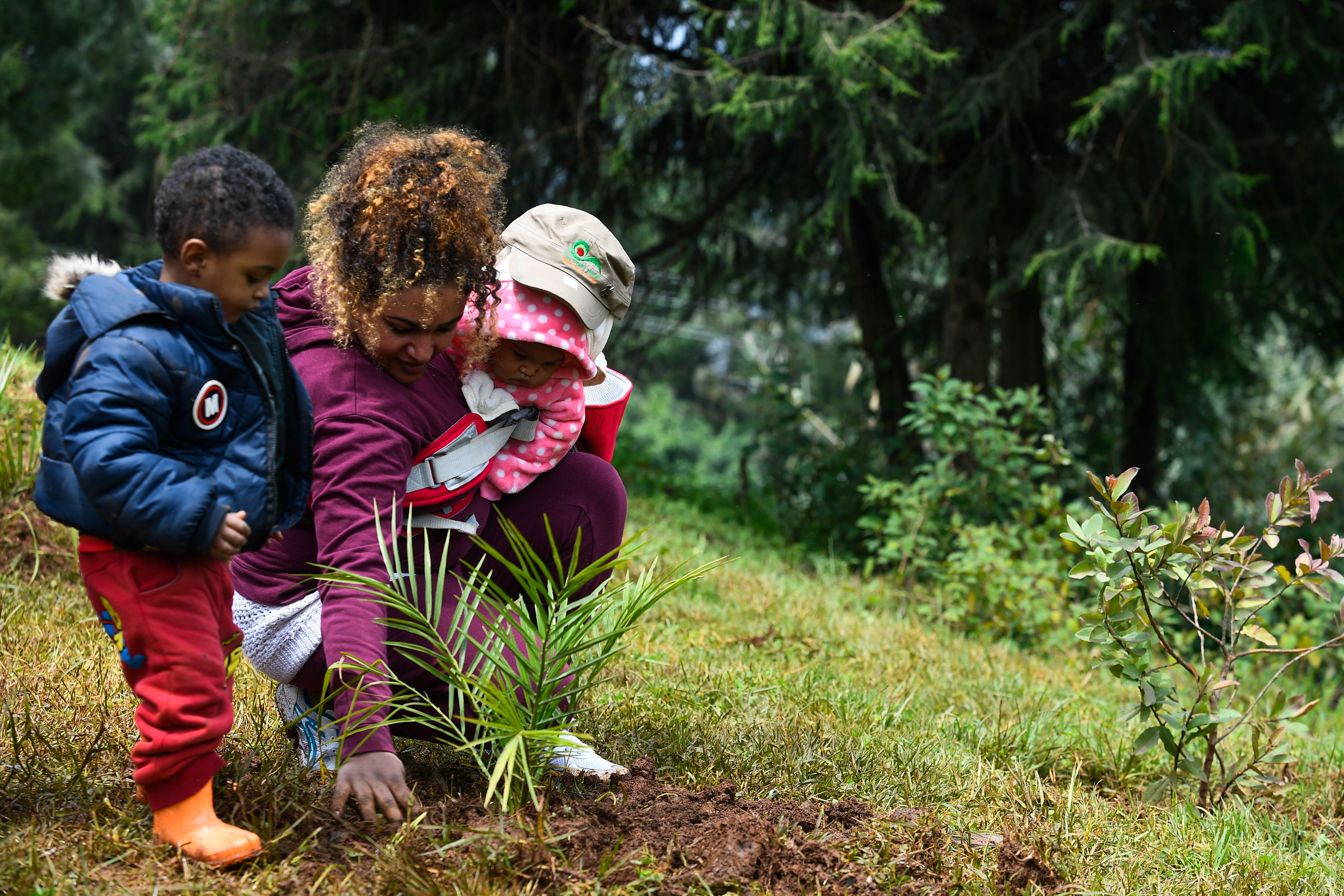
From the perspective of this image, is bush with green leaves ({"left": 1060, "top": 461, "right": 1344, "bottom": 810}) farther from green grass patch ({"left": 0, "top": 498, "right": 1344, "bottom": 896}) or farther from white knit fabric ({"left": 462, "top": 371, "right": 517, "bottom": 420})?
white knit fabric ({"left": 462, "top": 371, "right": 517, "bottom": 420})

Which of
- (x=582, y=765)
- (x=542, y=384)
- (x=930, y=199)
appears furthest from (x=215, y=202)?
(x=930, y=199)

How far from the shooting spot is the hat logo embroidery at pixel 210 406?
5.29ft

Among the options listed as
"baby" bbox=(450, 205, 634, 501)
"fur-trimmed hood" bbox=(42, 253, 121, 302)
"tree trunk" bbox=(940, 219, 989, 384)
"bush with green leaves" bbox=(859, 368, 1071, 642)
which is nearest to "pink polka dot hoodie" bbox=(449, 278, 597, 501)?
"baby" bbox=(450, 205, 634, 501)

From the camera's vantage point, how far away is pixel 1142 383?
7.07 m

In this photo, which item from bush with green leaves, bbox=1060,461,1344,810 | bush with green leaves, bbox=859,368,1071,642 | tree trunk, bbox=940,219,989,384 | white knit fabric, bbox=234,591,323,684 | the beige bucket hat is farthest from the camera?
tree trunk, bbox=940,219,989,384

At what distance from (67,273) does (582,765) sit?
1318 millimetres

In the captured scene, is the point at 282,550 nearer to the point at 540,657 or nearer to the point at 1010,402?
the point at 540,657

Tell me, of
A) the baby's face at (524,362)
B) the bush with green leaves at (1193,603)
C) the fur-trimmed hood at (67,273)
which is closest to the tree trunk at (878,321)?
the bush with green leaves at (1193,603)

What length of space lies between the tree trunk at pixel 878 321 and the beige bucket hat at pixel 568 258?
15.7 ft

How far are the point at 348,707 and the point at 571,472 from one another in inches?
32.4

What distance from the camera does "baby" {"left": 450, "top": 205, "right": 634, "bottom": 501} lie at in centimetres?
218

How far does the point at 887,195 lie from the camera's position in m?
5.60

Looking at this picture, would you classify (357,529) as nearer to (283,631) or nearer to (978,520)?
(283,631)

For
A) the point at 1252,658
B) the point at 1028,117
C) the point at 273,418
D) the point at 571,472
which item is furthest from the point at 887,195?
the point at 273,418
